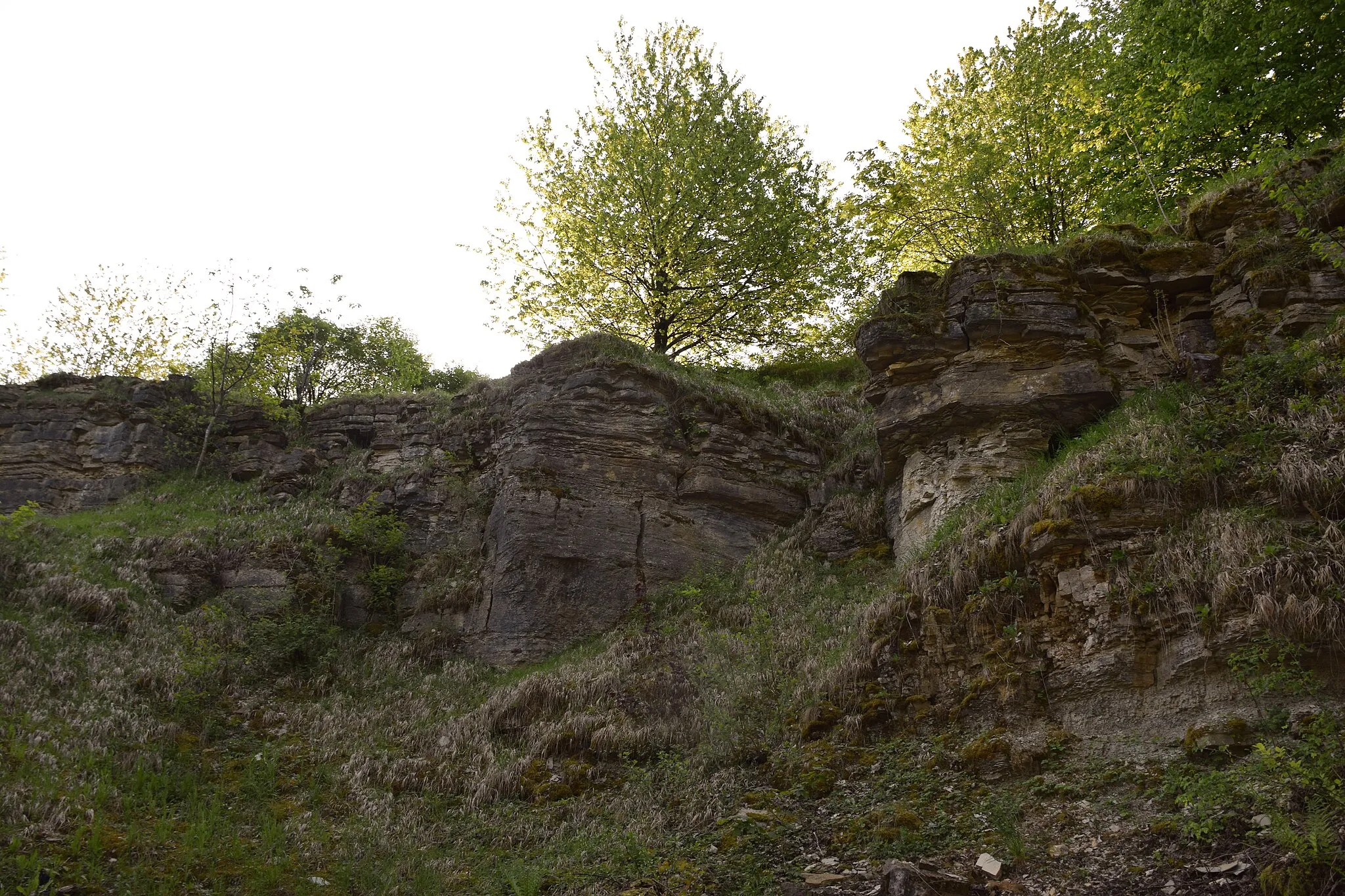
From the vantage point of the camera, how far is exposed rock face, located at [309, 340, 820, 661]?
46.8ft

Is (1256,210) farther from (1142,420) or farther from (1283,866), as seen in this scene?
(1283,866)

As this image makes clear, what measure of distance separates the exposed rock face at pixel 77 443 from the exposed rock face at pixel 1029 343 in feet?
53.2

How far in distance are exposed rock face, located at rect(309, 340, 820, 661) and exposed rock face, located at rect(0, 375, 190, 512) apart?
4.10 metres

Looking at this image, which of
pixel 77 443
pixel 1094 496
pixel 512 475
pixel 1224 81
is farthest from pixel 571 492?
pixel 1224 81

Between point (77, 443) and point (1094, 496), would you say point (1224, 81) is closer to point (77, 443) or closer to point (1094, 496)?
point (1094, 496)

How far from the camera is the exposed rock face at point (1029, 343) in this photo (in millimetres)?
11672

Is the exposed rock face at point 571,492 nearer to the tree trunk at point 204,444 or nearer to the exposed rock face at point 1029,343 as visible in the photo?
the tree trunk at point 204,444

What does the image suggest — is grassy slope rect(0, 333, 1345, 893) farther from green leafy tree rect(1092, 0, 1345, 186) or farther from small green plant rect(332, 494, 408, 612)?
green leafy tree rect(1092, 0, 1345, 186)

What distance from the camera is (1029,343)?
40.2 feet

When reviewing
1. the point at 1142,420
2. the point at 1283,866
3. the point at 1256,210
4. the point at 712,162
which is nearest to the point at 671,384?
Result: the point at 712,162

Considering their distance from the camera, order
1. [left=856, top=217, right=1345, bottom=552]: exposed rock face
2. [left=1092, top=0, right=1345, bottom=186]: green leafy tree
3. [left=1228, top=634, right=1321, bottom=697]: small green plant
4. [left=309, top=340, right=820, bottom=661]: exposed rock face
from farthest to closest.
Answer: [left=1092, top=0, right=1345, bottom=186]: green leafy tree, [left=309, top=340, right=820, bottom=661]: exposed rock face, [left=856, top=217, right=1345, bottom=552]: exposed rock face, [left=1228, top=634, right=1321, bottom=697]: small green plant

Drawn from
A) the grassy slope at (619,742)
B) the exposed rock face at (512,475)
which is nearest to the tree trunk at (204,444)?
the exposed rock face at (512,475)

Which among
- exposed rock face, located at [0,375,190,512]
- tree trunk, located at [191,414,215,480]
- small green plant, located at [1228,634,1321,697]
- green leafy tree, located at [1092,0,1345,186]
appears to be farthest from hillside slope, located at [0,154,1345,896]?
green leafy tree, located at [1092,0,1345,186]

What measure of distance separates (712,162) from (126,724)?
16793 mm
